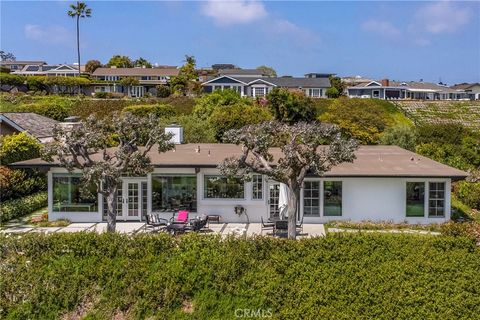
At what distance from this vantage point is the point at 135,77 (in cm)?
9100

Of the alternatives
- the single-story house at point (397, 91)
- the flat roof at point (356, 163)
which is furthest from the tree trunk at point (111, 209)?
the single-story house at point (397, 91)

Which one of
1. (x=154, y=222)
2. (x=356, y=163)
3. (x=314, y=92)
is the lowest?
(x=154, y=222)

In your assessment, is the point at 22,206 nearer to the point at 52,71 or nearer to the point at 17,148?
the point at 17,148

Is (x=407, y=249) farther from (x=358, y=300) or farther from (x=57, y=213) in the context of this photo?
(x=57, y=213)

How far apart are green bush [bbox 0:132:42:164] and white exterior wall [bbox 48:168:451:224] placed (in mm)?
4424

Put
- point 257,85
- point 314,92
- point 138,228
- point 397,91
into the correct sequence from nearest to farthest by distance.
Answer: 1. point 138,228
2. point 257,85
3. point 314,92
4. point 397,91

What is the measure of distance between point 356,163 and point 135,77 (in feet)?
238

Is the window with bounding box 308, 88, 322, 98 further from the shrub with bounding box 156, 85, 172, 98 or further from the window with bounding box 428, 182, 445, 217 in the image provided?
the window with bounding box 428, 182, 445, 217

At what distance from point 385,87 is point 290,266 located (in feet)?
274

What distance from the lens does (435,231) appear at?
2102 cm

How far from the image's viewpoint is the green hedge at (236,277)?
1331 cm

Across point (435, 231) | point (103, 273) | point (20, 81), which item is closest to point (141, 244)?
point (103, 273)

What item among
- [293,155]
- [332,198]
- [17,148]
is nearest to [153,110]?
[17,148]

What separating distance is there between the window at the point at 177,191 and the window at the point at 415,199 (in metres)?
9.38
